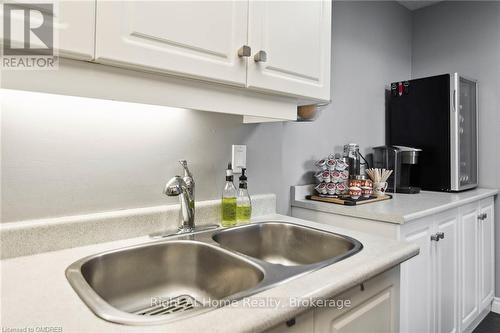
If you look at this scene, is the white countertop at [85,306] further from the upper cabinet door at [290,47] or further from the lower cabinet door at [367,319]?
the upper cabinet door at [290,47]

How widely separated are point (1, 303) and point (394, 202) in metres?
1.69

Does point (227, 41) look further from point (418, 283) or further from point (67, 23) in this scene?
point (418, 283)

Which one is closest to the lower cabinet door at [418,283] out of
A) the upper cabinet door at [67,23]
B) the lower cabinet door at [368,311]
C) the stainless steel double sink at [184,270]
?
the lower cabinet door at [368,311]

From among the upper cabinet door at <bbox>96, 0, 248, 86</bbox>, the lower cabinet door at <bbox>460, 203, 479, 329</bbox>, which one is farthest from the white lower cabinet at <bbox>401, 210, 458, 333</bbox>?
the upper cabinet door at <bbox>96, 0, 248, 86</bbox>

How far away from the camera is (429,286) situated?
5.03 feet

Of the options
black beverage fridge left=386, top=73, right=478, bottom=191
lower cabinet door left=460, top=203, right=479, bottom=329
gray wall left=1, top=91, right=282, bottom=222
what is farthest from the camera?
black beverage fridge left=386, top=73, right=478, bottom=191

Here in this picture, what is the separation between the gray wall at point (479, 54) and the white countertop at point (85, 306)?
195 centimetres

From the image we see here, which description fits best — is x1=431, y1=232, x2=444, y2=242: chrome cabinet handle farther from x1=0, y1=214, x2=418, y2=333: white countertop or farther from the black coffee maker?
x1=0, y1=214, x2=418, y2=333: white countertop

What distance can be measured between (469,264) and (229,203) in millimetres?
1695

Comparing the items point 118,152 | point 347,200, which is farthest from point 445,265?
point 118,152

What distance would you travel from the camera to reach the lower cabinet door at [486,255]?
2074 millimetres

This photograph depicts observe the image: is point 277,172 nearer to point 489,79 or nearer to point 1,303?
point 1,303

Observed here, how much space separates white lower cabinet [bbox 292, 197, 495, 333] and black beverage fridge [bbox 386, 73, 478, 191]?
254mm

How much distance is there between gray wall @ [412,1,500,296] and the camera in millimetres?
2340
